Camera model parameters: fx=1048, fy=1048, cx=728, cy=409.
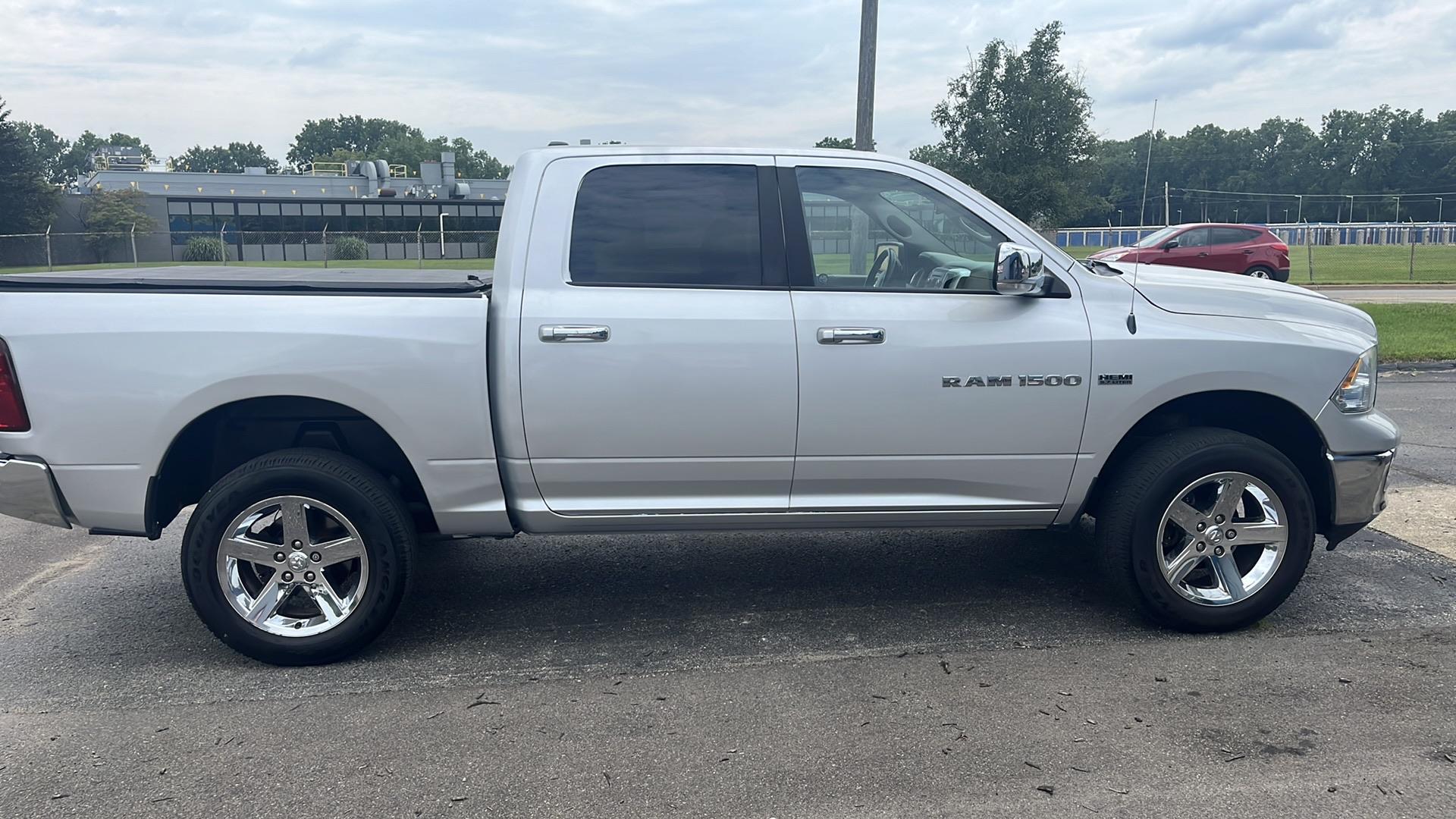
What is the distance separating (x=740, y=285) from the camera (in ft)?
13.4

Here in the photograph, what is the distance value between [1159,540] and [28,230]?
5225 cm

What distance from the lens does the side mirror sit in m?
3.89

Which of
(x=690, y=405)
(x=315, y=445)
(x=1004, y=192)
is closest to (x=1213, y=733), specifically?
(x=690, y=405)

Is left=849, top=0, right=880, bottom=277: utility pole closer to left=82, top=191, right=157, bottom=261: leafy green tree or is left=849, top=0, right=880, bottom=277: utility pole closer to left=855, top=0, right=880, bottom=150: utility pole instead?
left=855, top=0, right=880, bottom=150: utility pole

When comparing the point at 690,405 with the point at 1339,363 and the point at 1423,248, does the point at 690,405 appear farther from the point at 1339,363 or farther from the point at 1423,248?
the point at 1423,248

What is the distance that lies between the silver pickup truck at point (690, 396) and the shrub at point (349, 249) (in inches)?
1317

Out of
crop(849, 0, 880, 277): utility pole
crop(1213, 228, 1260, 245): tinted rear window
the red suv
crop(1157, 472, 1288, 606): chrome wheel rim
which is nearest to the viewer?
crop(1157, 472, 1288, 606): chrome wheel rim

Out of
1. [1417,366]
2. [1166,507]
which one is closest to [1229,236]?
[1417,366]

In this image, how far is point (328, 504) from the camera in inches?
155

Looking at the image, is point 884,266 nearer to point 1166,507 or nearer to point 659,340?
point 659,340

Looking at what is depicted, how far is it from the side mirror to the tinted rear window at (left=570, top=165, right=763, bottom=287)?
3.01 ft

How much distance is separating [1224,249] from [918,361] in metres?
21.0

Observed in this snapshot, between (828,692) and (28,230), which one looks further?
(28,230)

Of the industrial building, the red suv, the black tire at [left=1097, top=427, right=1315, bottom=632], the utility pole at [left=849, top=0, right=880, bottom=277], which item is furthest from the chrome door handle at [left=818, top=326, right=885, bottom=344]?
the industrial building
